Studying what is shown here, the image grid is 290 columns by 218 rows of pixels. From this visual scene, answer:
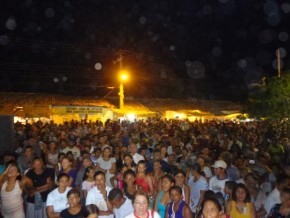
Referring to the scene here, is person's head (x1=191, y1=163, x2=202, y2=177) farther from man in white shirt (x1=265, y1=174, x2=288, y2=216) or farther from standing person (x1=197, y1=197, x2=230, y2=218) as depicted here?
standing person (x1=197, y1=197, x2=230, y2=218)

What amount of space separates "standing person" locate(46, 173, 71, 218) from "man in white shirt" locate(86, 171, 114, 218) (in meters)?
0.38

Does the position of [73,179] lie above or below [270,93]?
below

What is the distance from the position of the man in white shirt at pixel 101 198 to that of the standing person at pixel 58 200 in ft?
1.24

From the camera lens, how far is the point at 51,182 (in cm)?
681

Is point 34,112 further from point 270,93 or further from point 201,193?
point 201,193

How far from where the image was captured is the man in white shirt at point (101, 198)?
222 inches

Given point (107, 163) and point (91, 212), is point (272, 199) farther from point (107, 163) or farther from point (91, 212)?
point (107, 163)

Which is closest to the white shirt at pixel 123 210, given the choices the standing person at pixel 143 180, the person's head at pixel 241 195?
the standing person at pixel 143 180

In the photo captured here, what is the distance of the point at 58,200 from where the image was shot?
5.78m

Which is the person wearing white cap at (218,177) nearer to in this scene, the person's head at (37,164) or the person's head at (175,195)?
the person's head at (175,195)

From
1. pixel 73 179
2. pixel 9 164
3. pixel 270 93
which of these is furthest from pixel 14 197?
pixel 270 93

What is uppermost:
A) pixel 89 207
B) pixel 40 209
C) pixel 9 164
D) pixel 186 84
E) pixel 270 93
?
pixel 186 84

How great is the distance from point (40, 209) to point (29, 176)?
0.63 metres

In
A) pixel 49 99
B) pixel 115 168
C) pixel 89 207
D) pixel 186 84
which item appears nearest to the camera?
pixel 89 207
